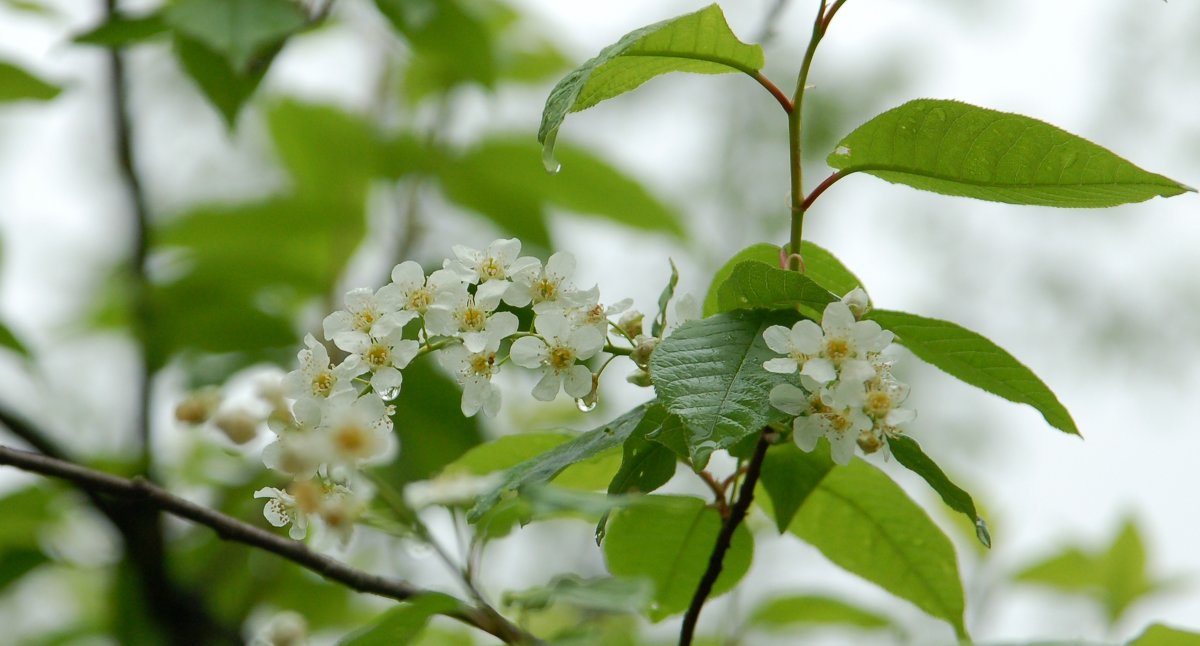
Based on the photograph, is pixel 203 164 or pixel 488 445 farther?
pixel 203 164

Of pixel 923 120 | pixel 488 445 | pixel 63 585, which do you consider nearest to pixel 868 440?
pixel 923 120

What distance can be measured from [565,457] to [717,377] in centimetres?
13

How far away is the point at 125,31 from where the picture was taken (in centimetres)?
148

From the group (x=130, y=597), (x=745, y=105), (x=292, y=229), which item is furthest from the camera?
(x=745, y=105)

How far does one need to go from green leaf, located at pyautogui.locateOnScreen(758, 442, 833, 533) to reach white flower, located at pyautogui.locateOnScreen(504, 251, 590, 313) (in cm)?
22

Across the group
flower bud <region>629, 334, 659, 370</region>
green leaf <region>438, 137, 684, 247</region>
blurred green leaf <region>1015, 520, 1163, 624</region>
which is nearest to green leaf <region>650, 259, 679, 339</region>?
flower bud <region>629, 334, 659, 370</region>

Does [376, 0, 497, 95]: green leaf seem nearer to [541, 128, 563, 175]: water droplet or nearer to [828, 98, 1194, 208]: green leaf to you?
[541, 128, 563, 175]: water droplet

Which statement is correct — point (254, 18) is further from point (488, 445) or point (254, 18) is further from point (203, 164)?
point (203, 164)

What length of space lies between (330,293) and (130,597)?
2.07 ft

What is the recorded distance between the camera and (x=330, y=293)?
2.09 m

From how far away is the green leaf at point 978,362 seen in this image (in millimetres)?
852

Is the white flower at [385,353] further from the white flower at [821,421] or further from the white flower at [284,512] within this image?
the white flower at [821,421]

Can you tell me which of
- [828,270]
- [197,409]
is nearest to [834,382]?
[828,270]

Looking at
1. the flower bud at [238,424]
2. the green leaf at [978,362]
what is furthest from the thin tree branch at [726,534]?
the flower bud at [238,424]
